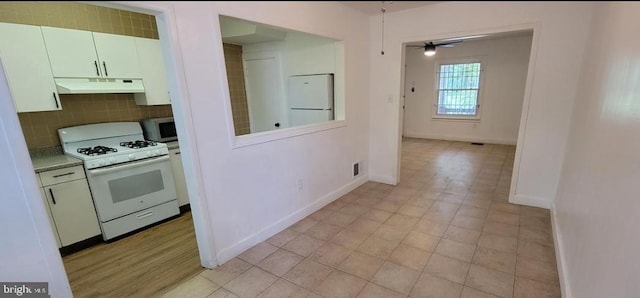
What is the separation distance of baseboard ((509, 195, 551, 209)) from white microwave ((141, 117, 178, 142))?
155 inches

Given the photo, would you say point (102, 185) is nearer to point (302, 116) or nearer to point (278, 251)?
point (278, 251)

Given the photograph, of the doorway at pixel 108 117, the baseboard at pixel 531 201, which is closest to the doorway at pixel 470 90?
the baseboard at pixel 531 201

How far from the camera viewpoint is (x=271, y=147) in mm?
2410

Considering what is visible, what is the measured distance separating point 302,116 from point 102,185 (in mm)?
2273

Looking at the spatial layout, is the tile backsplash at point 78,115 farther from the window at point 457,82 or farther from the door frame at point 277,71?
the window at point 457,82

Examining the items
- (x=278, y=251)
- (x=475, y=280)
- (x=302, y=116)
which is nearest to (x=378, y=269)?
(x=475, y=280)

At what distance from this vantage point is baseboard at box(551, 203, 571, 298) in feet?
5.48

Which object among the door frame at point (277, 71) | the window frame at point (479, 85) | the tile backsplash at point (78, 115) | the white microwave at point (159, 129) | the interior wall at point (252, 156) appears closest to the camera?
the interior wall at point (252, 156)

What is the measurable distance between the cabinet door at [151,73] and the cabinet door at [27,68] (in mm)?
744

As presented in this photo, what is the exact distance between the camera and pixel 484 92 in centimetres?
591

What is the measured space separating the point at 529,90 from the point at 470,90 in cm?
405

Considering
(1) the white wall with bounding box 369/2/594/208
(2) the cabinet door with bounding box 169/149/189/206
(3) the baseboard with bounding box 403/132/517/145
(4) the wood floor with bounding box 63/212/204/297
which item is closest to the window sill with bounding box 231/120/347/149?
(1) the white wall with bounding box 369/2/594/208

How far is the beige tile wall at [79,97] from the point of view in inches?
96.6

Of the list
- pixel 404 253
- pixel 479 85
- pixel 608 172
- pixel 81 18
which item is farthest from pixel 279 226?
pixel 479 85
